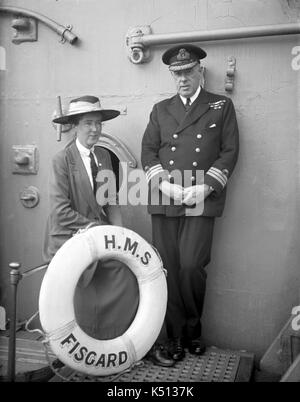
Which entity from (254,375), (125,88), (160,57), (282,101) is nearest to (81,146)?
(125,88)

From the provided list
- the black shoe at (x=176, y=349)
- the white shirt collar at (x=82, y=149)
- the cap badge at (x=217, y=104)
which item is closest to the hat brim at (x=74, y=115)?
the white shirt collar at (x=82, y=149)

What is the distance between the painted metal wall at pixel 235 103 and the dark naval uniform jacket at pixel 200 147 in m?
0.22

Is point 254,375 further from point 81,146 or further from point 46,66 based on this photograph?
point 46,66

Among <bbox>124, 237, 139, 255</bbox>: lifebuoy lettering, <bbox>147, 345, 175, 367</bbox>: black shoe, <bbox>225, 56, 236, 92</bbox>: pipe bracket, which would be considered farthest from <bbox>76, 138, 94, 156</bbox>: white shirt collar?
<bbox>147, 345, 175, 367</bbox>: black shoe

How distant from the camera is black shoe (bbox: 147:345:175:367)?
8.94 feet

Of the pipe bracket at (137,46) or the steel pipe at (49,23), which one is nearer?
the pipe bracket at (137,46)

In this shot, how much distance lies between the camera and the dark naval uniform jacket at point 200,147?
9.17ft

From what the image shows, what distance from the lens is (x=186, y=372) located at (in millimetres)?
2641

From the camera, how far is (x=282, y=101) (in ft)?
9.50

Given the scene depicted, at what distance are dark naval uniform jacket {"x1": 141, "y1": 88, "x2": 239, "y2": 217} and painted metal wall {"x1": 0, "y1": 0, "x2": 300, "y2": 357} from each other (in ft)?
0.71

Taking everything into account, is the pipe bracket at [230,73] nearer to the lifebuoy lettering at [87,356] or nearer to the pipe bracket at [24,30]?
the pipe bracket at [24,30]

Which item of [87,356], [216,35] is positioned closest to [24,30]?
[216,35]

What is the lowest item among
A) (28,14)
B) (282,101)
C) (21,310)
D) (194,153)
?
(21,310)

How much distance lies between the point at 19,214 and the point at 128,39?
1.58m
